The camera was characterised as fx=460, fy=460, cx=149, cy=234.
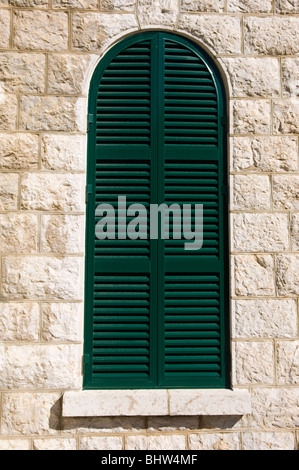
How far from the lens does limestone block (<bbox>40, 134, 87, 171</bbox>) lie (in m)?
3.87

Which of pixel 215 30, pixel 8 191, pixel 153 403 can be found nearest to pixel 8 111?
pixel 8 191

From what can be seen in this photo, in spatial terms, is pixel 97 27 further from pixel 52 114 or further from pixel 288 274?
pixel 288 274

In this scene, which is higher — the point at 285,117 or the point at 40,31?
the point at 40,31

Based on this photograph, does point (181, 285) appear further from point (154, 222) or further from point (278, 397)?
point (278, 397)

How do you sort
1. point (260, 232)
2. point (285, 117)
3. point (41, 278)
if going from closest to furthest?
point (41, 278) → point (260, 232) → point (285, 117)

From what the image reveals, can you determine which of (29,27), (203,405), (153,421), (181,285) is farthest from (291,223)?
(29,27)

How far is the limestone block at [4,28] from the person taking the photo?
12.9 ft

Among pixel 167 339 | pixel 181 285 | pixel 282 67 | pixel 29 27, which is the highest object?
pixel 29 27

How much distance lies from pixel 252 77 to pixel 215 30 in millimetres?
523

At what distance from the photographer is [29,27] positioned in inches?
156

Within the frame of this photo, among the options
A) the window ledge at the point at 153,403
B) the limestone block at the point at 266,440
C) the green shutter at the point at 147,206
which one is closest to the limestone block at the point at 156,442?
the window ledge at the point at 153,403

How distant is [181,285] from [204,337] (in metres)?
0.48

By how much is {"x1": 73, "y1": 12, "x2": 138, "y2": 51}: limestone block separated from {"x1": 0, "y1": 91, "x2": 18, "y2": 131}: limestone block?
712mm

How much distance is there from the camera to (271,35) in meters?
4.03
